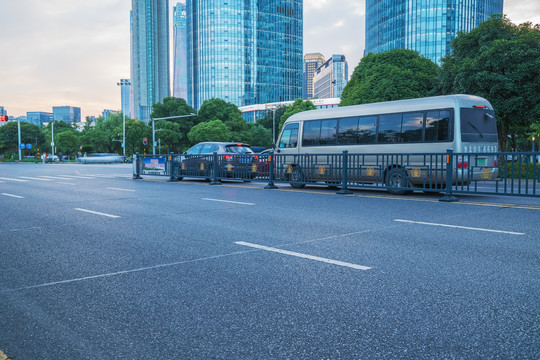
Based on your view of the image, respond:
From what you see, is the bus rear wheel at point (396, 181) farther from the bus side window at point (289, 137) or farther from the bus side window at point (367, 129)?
the bus side window at point (289, 137)

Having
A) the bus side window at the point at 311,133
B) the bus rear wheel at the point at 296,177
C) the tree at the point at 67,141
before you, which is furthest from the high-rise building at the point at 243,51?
the bus rear wheel at the point at 296,177

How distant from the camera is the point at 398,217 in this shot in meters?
9.08

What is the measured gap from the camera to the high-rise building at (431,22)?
9962 centimetres

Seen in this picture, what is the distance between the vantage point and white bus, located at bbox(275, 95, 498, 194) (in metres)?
13.5

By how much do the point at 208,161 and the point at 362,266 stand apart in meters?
15.4

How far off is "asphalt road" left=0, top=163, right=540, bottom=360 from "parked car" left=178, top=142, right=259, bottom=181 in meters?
9.45

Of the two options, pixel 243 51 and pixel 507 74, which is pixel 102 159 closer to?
pixel 507 74

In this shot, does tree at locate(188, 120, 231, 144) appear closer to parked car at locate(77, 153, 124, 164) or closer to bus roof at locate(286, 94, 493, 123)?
parked car at locate(77, 153, 124, 164)

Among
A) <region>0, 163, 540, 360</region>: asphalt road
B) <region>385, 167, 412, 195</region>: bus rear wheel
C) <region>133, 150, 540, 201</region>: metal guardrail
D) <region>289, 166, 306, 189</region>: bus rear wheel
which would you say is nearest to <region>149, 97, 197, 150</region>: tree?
<region>133, 150, 540, 201</region>: metal guardrail

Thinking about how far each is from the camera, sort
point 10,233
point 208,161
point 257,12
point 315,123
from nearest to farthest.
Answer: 1. point 10,233
2. point 315,123
3. point 208,161
4. point 257,12

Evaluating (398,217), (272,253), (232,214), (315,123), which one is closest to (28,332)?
(272,253)

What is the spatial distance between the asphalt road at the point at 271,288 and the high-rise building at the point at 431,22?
100283mm

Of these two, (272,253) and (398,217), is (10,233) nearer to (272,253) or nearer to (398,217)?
(272,253)

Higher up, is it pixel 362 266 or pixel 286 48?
pixel 286 48
